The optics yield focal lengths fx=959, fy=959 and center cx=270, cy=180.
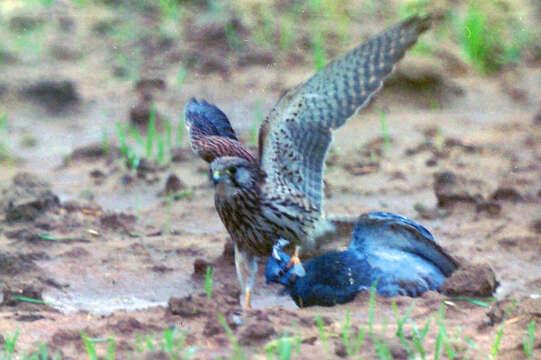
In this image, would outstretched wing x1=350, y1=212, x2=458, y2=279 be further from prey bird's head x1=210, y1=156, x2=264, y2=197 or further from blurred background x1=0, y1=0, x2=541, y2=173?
blurred background x1=0, y1=0, x2=541, y2=173

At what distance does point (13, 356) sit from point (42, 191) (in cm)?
234

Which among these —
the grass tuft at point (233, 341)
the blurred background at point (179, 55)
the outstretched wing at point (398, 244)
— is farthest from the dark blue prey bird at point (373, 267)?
the blurred background at point (179, 55)

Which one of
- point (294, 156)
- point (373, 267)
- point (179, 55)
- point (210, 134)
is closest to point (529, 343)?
point (373, 267)

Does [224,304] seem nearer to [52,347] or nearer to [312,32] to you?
[52,347]

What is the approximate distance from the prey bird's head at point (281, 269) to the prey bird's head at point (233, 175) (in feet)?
1.28

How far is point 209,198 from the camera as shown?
6.63 m

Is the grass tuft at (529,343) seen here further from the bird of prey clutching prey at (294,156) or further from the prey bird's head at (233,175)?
the prey bird's head at (233,175)

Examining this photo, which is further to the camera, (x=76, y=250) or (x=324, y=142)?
(x=76, y=250)

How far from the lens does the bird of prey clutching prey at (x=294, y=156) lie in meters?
4.45

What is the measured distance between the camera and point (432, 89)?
335 inches

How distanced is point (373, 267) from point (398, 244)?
0.22m

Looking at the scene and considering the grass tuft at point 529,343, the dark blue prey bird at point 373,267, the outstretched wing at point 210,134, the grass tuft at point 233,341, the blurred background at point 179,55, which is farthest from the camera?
the blurred background at point 179,55

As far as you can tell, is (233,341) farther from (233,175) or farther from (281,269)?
(281,269)

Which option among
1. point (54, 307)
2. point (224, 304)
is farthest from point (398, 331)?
point (54, 307)
